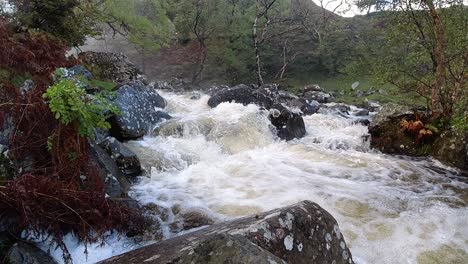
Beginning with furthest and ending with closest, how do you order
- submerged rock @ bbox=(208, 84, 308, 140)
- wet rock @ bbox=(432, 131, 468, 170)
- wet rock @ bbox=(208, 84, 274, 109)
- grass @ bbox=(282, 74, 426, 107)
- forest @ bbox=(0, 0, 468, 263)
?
1. grass @ bbox=(282, 74, 426, 107)
2. wet rock @ bbox=(208, 84, 274, 109)
3. submerged rock @ bbox=(208, 84, 308, 140)
4. wet rock @ bbox=(432, 131, 468, 170)
5. forest @ bbox=(0, 0, 468, 263)

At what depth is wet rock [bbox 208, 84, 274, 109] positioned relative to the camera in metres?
13.1

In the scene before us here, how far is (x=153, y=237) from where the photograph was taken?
4609 millimetres

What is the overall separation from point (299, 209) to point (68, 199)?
2.44 meters

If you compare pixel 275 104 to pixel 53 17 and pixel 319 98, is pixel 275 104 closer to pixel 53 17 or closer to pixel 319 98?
pixel 53 17

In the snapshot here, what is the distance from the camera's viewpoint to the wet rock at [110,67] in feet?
46.4

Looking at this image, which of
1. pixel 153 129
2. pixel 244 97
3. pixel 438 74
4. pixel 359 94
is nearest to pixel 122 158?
pixel 153 129

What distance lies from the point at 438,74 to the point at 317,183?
536 cm

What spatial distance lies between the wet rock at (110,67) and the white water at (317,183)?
18.2 ft

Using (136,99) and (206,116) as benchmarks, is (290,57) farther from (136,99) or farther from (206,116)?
(136,99)

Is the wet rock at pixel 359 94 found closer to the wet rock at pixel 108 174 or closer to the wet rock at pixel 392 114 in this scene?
the wet rock at pixel 392 114

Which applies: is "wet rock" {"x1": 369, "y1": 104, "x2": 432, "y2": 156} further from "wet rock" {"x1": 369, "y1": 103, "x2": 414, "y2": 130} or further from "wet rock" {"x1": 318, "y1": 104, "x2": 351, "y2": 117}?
"wet rock" {"x1": 318, "y1": 104, "x2": 351, "y2": 117}

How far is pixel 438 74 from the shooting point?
9.54 m

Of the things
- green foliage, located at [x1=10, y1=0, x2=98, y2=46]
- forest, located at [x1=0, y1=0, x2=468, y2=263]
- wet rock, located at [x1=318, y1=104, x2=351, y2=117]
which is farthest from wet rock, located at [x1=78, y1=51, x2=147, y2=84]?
wet rock, located at [x1=318, y1=104, x2=351, y2=117]

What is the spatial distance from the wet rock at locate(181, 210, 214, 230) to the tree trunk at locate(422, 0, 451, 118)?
7434mm
